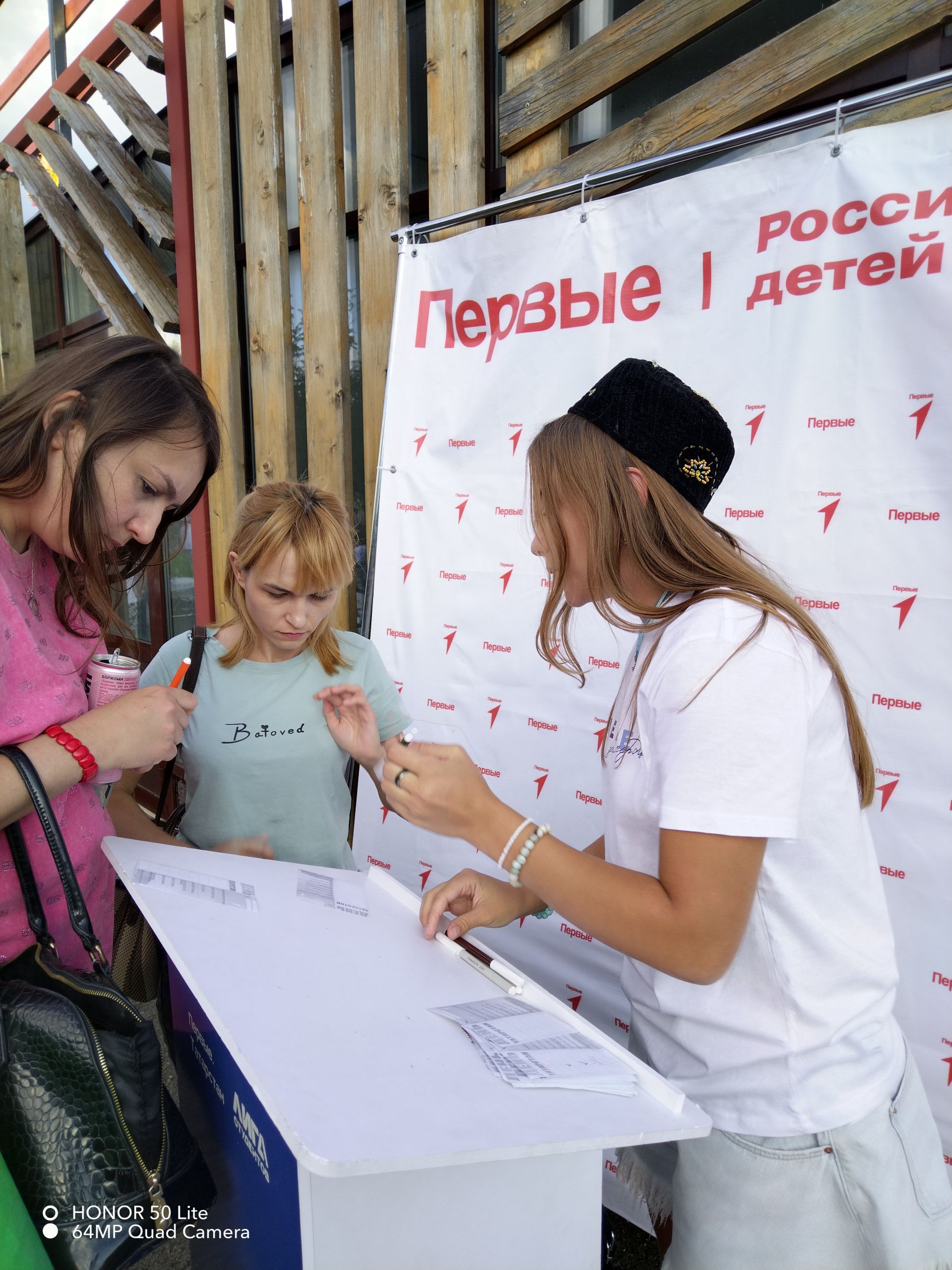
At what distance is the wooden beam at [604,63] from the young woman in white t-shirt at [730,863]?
5.20 ft

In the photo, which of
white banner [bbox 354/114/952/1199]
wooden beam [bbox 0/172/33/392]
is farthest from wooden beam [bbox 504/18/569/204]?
wooden beam [bbox 0/172/33/392]

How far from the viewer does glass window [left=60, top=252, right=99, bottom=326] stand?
17.4 ft

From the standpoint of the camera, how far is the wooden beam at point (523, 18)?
228cm

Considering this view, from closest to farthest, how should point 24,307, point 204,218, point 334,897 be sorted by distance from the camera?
point 334,897, point 204,218, point 24,307

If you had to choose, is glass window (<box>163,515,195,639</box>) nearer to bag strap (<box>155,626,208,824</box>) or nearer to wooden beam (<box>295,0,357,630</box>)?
wooden beam (<box>295,0,357,630</box>)

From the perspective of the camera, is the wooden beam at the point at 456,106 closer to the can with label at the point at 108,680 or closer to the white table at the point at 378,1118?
the can with label at the point at 108,680

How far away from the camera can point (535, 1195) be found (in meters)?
0.78

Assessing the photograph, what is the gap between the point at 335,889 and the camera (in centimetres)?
127

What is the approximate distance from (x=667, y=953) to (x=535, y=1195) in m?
0.26

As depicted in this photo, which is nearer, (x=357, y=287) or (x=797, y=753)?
(x=797, y=753)

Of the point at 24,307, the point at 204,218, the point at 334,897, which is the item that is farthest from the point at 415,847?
the point at 24,307

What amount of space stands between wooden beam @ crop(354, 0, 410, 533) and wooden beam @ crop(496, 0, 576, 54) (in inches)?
15.4

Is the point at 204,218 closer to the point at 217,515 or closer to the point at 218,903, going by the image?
the point at 217,515

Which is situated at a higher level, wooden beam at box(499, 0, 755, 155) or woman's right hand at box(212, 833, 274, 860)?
wooden beam at box(499, 0, 755, 155)
